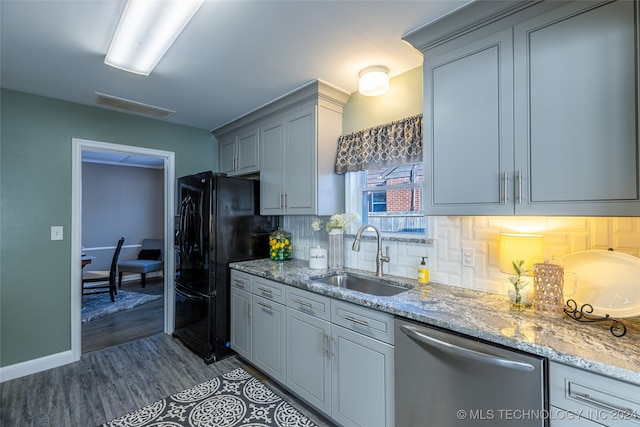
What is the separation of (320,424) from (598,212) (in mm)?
1932

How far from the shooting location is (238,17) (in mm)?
1593

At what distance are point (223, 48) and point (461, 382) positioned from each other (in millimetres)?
2282

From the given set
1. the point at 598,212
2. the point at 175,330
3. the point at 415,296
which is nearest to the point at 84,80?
the point at 175,330

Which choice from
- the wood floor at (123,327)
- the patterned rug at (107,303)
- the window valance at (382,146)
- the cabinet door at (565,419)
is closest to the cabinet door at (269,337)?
the window valance at (382,146)

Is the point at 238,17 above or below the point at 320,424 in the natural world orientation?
above

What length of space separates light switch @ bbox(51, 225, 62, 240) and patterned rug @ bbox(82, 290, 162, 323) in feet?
5.47

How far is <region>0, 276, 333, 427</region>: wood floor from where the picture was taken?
2.03 m

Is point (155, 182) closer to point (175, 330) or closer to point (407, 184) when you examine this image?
point (175, 330)

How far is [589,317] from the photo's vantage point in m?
1.30

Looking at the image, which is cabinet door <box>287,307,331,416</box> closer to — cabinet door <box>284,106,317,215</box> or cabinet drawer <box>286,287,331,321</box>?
cabinet drawer <box>286,287,331,321</box>

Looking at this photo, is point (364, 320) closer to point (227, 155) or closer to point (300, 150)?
point (300, 150)

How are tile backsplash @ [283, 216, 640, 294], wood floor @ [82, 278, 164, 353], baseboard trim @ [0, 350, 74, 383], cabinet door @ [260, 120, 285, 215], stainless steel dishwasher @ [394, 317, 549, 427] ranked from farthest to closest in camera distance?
wood floor @ [82, 278, 164, 353] < cabinet door @ [260, 120, 285, 215] < baseboard trim @ [0, 350, 74, 383] < tile backsplash @ [283, 216, 640, 294] < stainless steel dishwasher @ [394, 317, 549, 427]

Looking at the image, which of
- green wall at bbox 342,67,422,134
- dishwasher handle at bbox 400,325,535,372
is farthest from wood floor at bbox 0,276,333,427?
green wall at bbox 342,67,422,134

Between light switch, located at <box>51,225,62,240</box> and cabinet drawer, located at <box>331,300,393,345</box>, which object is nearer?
cabinet drawer, located at <box>331,300,393,345</box>
